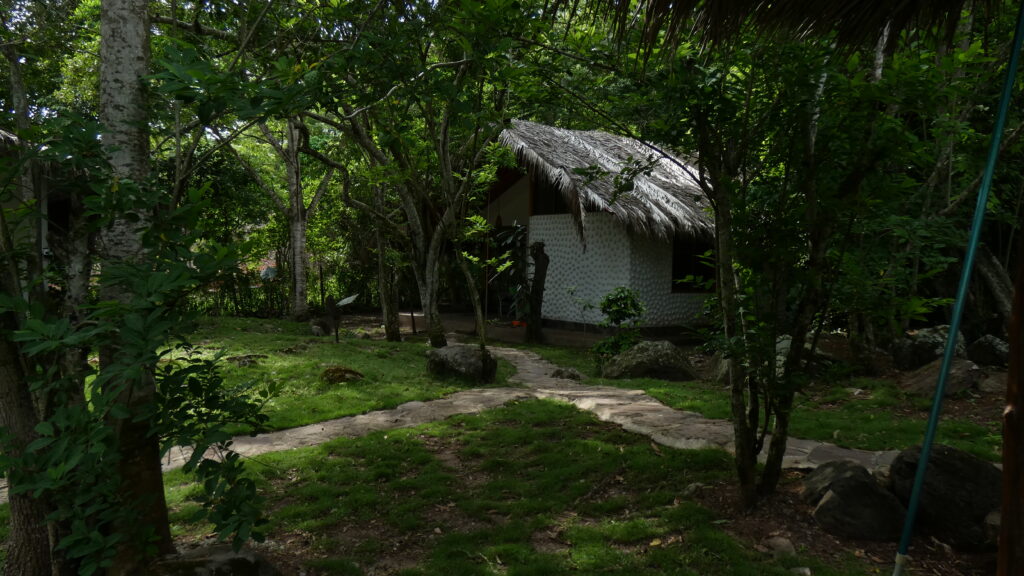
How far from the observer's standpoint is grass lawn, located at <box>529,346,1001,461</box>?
507 centimetres

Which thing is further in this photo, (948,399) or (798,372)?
(948,399)

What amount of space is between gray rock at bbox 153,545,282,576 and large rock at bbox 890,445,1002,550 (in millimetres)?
3457

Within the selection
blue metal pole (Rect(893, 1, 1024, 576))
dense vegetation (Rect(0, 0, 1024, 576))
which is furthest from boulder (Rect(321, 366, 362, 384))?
blue metal pole (Rect(893, 1, 1024, 576))

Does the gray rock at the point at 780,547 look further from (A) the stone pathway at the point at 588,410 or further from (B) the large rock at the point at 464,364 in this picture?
(B) the large rock at the point at 464,364

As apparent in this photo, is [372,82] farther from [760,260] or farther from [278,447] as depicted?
[278,447]

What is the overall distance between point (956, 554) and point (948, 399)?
13.2 feet

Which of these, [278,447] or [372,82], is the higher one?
[372,82]

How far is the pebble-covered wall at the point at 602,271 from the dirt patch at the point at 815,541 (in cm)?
845

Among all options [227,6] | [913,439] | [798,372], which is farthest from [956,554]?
[227,6]

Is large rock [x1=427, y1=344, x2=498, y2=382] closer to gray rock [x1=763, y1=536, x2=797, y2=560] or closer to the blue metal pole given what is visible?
gray rock [x1=763, y1=536, x2=797, y2=560]

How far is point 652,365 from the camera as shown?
27.9 ft

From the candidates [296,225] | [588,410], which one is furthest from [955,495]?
[296,225]

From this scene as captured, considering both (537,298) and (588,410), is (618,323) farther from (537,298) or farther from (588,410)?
(588,410)

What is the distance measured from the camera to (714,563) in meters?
3.17
